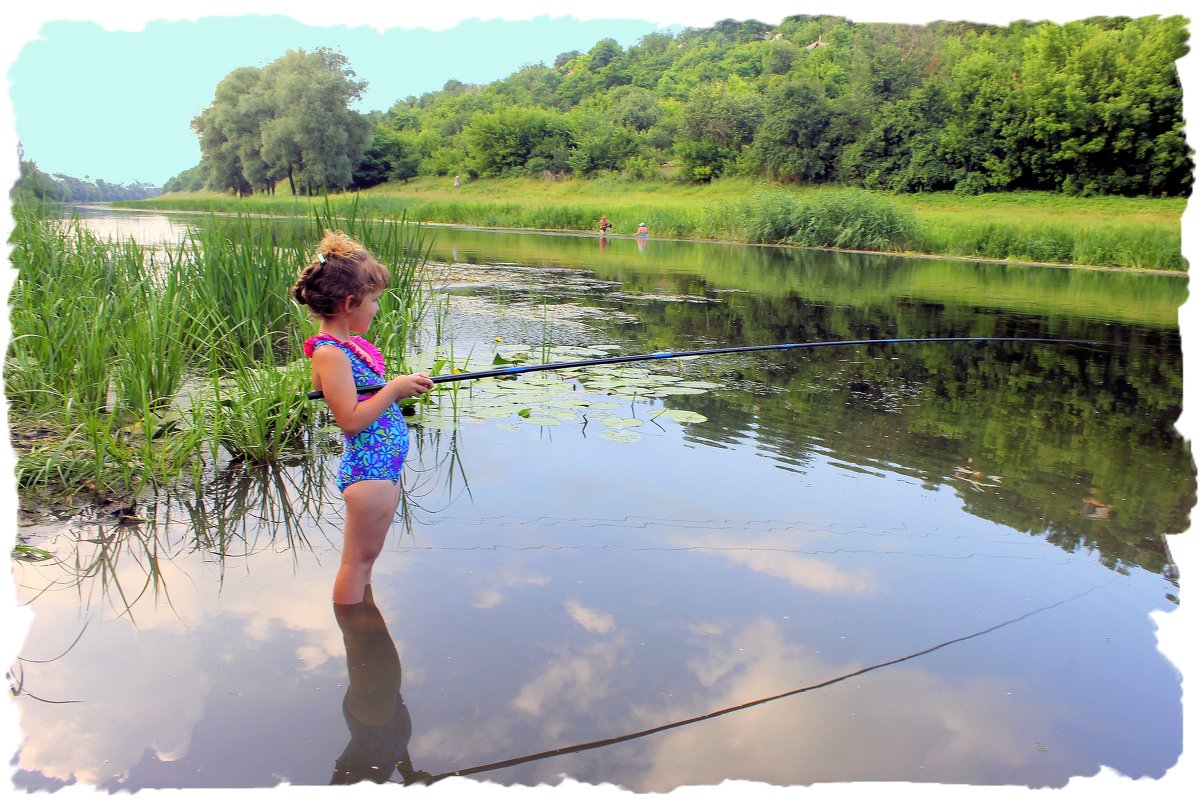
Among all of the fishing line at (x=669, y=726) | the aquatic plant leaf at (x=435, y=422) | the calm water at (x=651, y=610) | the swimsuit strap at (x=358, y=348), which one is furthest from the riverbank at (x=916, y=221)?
the fishing line at (x=669, y=726)

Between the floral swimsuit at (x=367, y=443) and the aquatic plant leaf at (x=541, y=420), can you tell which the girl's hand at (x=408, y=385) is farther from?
the aquatic plant leaf at (x=541, y=420)

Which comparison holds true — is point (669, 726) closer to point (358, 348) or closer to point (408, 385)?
point (408, 385)

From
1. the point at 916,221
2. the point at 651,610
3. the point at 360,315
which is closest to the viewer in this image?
the point at 360,315

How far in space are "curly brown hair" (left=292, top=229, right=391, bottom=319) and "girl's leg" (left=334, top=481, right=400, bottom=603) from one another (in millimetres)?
503

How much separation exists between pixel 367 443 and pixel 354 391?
18cm

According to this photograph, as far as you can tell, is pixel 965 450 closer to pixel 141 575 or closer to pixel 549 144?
pixel 141 575

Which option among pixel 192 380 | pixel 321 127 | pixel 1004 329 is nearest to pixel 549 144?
pixel 321 127

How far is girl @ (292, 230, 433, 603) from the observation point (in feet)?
7.95

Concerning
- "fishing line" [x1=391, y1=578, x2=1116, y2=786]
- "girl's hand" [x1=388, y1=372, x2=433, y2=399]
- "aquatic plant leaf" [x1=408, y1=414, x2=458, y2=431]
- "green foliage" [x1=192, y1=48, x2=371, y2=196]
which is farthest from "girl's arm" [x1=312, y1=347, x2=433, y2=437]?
"green foliage" [x1=192, y1=48, x2=371, y2=196]

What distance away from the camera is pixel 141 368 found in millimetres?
3824

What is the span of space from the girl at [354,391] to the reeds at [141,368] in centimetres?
122

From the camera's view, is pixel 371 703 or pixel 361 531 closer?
pixel 371 703

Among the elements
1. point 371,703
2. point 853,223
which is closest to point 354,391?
point 371,703

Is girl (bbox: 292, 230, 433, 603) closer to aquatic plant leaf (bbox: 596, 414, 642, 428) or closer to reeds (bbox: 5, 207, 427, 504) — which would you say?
reeds (bbox: 5, 207, 427, 504)
